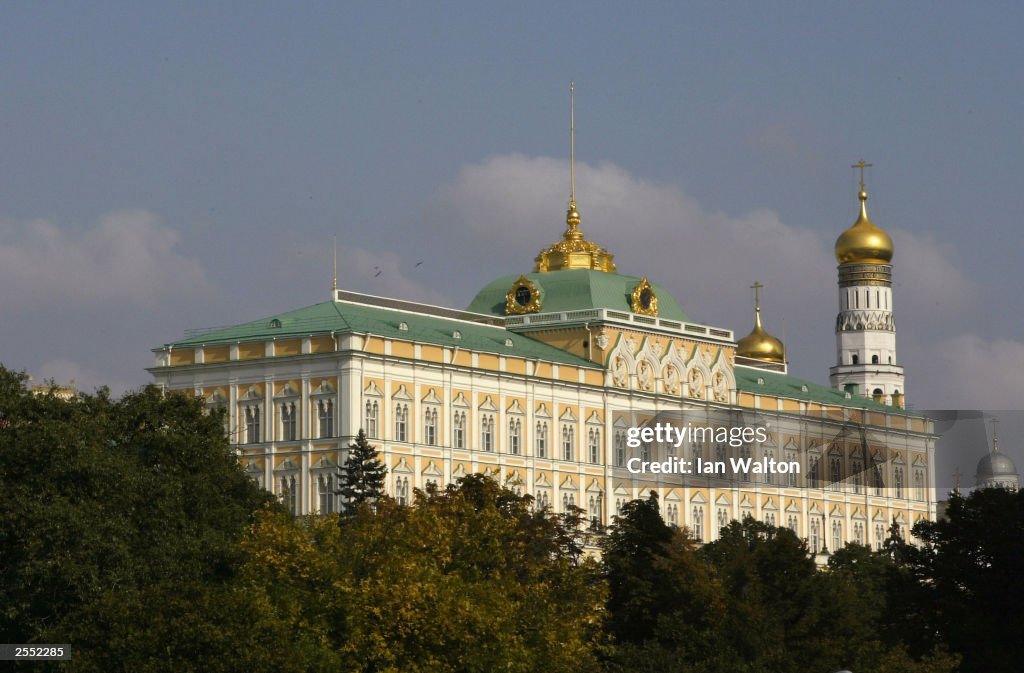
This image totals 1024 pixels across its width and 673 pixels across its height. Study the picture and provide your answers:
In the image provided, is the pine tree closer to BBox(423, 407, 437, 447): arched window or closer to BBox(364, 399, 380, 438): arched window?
BBox(364, 399, 380, 438): arched window

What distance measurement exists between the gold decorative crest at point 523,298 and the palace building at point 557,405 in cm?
12

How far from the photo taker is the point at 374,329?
519 feet

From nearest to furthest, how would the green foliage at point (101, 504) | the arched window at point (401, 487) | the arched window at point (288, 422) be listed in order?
the green foliage at point (101, 504), the arched window at point (401, 487), the arched window at point (288, 422)

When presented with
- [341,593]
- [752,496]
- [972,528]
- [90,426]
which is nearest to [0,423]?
[90,426]

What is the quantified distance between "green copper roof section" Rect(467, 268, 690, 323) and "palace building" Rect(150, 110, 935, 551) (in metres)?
0.13

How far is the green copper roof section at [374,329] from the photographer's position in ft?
517

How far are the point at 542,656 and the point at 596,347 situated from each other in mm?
79871

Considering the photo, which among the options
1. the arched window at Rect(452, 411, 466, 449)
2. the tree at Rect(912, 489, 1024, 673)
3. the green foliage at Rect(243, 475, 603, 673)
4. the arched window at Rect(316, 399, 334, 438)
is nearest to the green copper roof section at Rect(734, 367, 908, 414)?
the arched window at Rect(452, 411, 466, 449)

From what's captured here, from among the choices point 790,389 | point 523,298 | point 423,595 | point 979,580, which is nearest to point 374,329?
point 523,298

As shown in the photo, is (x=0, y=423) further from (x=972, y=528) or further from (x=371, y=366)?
(x=371, y=366)

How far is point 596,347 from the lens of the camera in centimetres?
17200

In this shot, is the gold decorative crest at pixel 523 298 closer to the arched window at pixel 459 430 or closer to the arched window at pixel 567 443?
the arched window at pixel 567 443

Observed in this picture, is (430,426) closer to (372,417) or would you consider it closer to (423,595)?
(372,417)

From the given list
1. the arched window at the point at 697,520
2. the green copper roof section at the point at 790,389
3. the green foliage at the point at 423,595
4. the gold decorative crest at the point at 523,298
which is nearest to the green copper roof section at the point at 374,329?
the gold decorative crest at the point at 523,298
